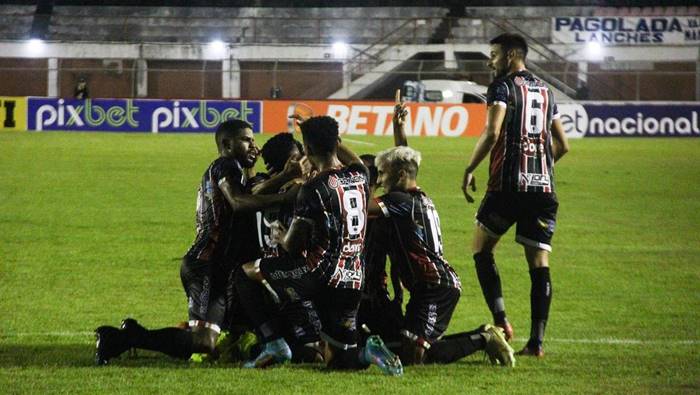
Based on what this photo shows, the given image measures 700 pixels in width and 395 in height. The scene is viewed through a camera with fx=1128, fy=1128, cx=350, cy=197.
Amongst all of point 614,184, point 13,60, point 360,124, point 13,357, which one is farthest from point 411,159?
point 13,60

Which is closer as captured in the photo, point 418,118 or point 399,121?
point 399,121

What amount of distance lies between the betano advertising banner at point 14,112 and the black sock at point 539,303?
32093 millimetres

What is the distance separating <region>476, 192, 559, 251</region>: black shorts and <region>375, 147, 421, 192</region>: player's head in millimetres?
931

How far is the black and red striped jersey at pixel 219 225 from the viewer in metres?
7.71

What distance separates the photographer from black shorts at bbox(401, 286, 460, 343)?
24.6 ft

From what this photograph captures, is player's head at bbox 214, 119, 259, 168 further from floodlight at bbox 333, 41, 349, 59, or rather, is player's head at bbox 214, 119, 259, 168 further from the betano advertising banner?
floodlight at bbox 333, 41, 349, 59

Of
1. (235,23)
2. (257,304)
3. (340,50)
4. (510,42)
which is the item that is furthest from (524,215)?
(235,23)

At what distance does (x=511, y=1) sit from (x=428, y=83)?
13655 millimetres

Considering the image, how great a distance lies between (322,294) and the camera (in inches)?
280

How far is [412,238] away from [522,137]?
124 centimetres

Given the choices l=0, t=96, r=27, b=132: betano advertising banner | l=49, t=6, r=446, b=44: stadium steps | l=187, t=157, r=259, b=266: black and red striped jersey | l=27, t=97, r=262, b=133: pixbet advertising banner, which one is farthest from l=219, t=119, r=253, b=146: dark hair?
l=49, t=6, r=446, b=44: stadium steps

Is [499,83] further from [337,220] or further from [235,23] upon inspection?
[235,23]

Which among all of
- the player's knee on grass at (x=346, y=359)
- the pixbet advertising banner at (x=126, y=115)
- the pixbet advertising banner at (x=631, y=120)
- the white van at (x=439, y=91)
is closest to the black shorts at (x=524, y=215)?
the player's knee on grass at (x=346, y=359)

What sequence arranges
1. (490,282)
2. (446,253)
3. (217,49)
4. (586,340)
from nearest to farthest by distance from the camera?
(490,282) < (586,340) < (446,253) < (217,49)
